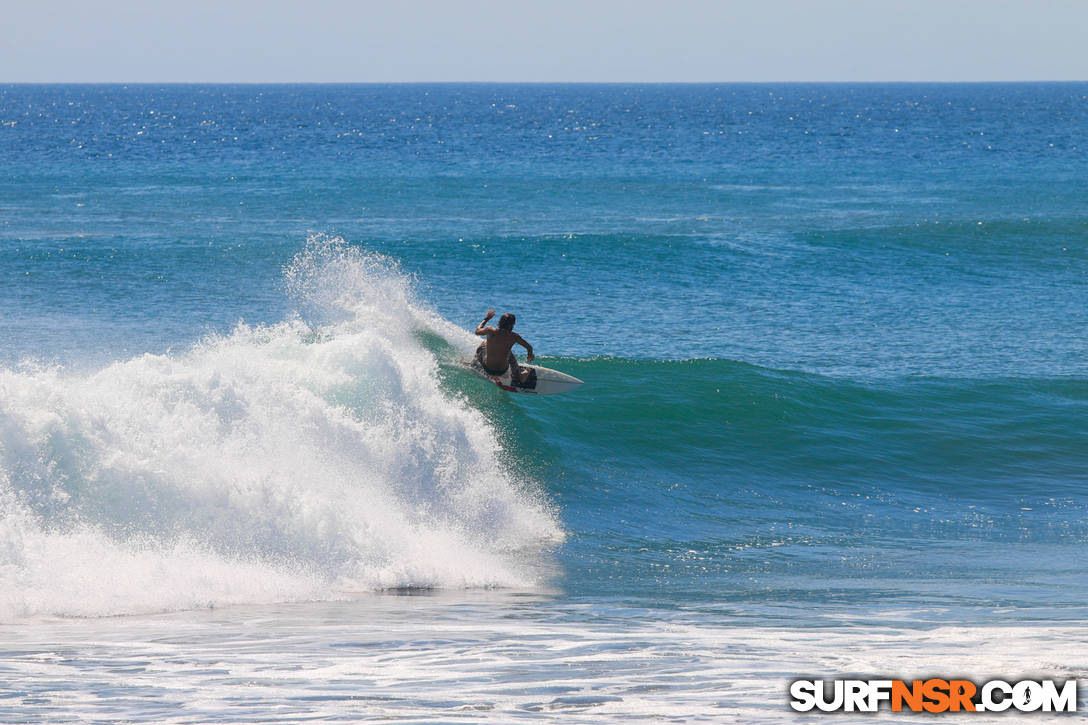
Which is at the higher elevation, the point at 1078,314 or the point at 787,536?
the point at 1078,314

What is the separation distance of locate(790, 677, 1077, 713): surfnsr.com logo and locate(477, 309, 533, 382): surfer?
9.21 m

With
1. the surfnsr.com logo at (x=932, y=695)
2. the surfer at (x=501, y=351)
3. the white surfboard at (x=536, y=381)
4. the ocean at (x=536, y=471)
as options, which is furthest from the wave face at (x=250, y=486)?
the surfnsr.com logo at (x=932, y=695)

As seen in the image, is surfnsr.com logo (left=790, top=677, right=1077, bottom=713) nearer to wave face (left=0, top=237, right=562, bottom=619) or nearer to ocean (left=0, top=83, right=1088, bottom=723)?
ocean (left=0, top=83, right=1088, bottom=723)

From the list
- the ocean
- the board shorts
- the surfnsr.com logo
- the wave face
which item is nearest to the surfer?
the board shorts

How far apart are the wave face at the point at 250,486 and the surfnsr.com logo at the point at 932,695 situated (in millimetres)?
3945

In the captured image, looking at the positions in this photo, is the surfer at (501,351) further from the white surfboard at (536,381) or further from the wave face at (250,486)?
the wave face at (250,486)

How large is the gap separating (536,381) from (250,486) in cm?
626

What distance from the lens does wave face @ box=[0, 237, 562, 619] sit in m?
9.62

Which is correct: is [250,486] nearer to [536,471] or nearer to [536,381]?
[536,471]

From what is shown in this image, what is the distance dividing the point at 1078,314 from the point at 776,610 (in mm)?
19954

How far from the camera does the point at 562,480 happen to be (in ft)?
48.6

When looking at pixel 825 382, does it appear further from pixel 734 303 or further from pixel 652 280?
pixel 652 280

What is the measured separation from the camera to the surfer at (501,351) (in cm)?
1596

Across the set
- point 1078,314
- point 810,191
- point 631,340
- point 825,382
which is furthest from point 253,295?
point 810,191
